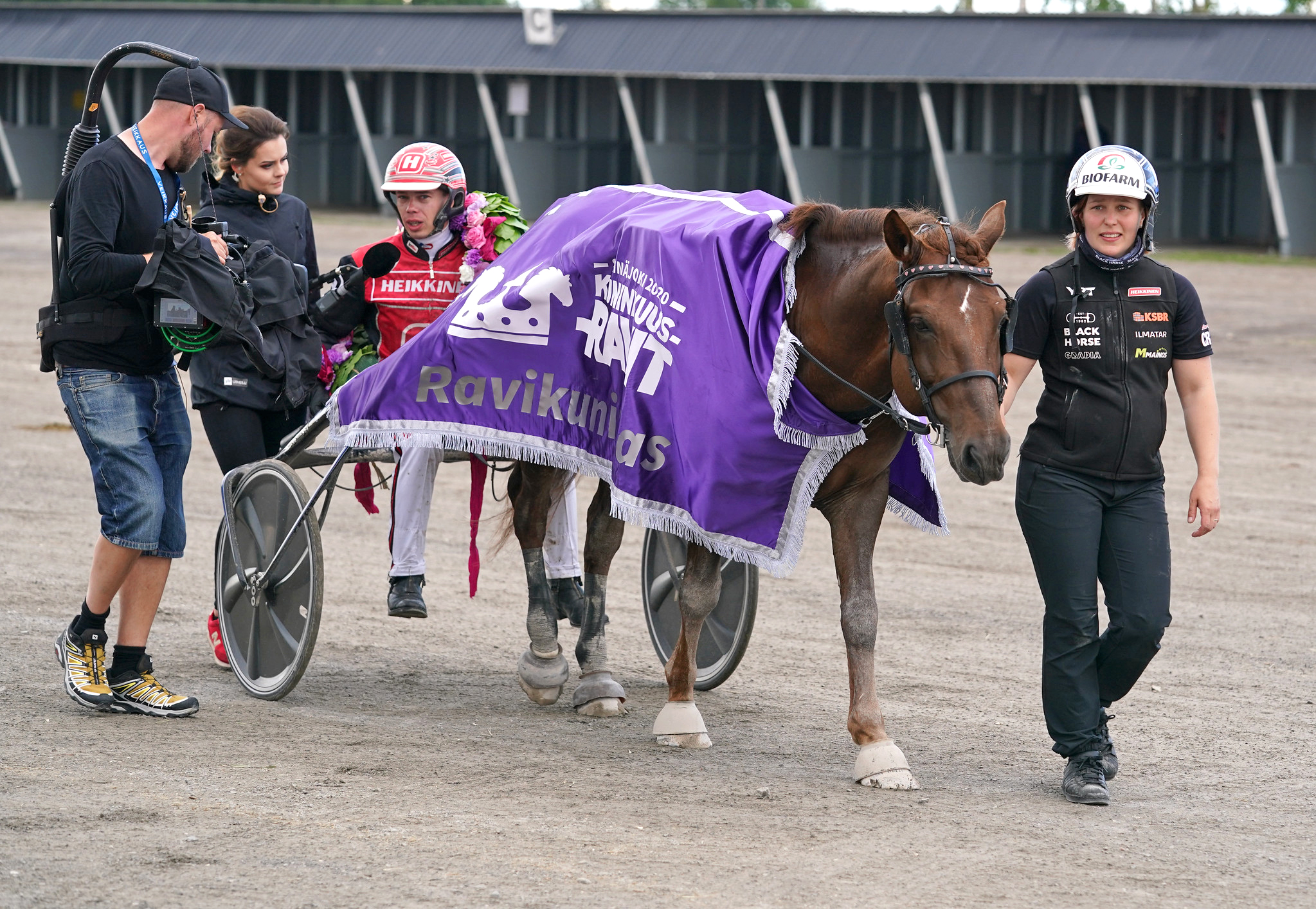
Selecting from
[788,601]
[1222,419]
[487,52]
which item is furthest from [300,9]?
[788,601]

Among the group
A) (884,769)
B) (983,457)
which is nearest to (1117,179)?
(983,457)

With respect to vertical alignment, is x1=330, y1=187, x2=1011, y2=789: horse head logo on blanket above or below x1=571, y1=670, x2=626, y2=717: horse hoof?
above

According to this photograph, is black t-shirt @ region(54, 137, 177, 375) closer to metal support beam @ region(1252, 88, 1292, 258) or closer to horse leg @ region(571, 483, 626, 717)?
horse leg @ region(571, 483, 626, 717)

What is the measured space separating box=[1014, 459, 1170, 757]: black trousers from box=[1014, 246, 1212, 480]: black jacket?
0.08 metres

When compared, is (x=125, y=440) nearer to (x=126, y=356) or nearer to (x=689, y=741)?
(x=126, y=356)

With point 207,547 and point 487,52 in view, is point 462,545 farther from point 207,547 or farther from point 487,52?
point 487,52

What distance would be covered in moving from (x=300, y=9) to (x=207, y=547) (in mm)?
23140

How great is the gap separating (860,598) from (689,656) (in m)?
0.70

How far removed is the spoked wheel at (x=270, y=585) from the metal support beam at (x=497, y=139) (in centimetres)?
2108

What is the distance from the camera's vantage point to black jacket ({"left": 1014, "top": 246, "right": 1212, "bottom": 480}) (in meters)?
4.60

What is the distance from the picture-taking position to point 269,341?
568 centimetres

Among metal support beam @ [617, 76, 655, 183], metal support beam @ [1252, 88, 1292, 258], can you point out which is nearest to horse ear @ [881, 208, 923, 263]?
metal support beam @ [1252, 88, 1292, 258]

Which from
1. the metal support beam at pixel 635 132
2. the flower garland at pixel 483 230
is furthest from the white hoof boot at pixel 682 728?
the metal support beam at pixel 635 132

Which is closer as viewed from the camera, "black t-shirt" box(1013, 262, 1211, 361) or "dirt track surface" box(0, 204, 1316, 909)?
"dirt track surface" box(0, 204, 1316, 909)
